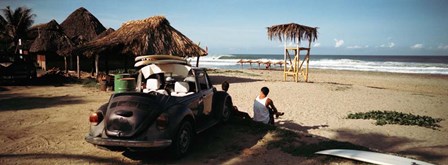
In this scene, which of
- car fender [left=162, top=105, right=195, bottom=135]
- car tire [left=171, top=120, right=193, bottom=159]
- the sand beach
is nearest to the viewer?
car fender [left=162, top=105, right=195, bottom=135]

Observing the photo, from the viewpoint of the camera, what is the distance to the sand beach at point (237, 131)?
5.14 metres

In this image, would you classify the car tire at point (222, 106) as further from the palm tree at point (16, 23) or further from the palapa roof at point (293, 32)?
the palm tree at point (16, 23)

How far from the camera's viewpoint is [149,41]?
1672 centimetres

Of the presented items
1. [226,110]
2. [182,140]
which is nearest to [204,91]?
[226,110]

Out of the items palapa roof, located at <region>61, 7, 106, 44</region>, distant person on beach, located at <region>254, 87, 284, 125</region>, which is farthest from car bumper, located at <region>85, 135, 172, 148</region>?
→ palapa roof, located at <region>61, 7, 106, 44</region>

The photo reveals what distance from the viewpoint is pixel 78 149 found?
5.59m

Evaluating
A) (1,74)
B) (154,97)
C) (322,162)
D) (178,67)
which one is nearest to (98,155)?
(154,97)

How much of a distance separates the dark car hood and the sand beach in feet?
2.46

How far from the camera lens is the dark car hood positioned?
4.42 metres

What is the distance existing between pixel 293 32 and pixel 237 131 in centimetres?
1271

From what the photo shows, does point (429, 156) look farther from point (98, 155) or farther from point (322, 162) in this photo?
point (98, 155)

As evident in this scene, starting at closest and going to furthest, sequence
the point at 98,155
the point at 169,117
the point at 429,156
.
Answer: the point at 169,117, the point at 98,155, the point at 429,156

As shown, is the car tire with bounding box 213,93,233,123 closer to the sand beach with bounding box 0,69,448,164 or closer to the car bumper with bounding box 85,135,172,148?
the sand beach with bounding box 0,69,448,164

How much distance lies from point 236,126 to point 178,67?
184cm
